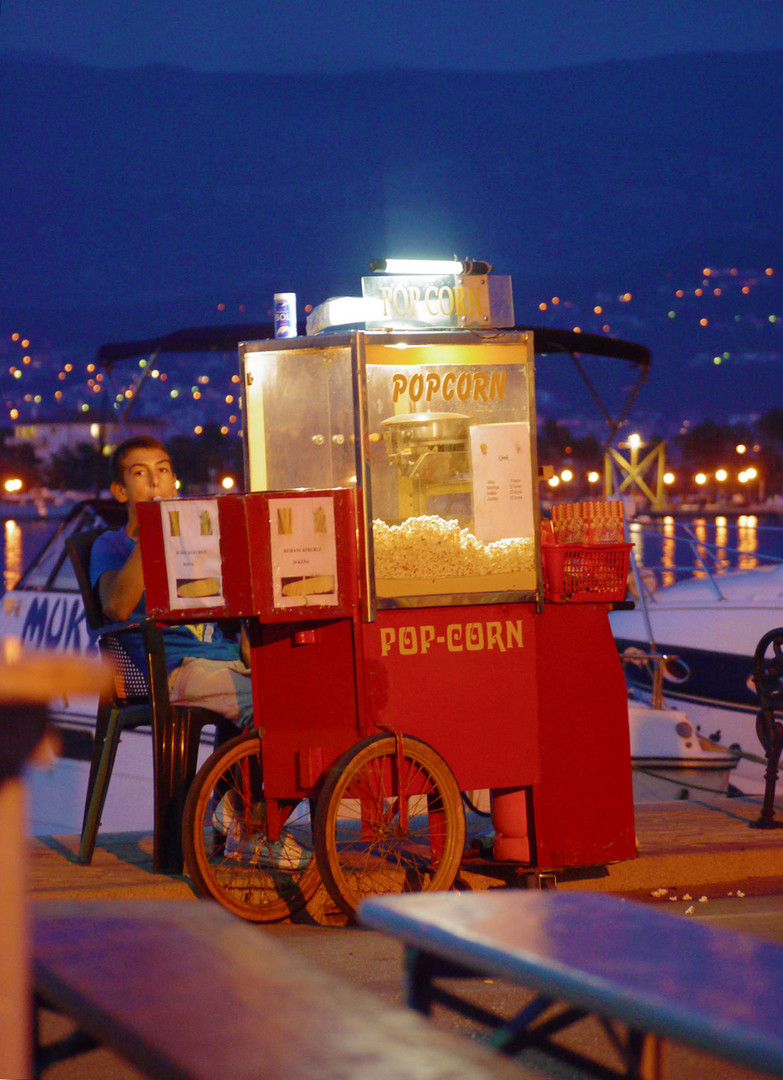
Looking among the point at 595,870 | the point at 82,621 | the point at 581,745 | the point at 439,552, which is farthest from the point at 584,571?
the point at 82,621

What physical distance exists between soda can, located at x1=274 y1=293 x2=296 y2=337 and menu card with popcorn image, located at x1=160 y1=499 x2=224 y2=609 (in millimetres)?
1025

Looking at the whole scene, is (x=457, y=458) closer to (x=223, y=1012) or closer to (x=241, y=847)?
(x=241, y=847)

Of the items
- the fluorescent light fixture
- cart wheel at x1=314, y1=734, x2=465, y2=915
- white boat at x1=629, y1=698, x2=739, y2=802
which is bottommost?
white boat at x1=629, y1=698, x2=739, y2=802

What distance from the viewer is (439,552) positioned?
4691 mm

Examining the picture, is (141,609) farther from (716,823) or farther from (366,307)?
(716,823)

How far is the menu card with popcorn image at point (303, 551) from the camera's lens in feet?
14.3

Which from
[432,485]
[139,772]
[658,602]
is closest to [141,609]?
[432,485]

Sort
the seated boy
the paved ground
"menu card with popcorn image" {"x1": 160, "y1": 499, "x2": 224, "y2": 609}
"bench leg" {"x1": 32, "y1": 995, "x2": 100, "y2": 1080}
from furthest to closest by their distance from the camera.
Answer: the seated boy → "menu card with popcorn image" {"x1": 160, "y1": 499, "x2": 224, "y2": 609} → the paved ground → "bench leg" {"x1": 32, "y1": 995, "x2": 100, "y2": 1080}

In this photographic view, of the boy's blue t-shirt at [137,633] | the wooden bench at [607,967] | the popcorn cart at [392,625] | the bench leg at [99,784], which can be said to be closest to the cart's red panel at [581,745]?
the popcorn cart at [392,625]

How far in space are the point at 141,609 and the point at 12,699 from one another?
3.64 m

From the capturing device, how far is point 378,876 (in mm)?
4773

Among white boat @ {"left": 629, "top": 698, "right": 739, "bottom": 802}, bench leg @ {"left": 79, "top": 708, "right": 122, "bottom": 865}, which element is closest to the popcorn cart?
bench leg @ {"left": 79, "top": 708, "right": 122, "bottom": 865}

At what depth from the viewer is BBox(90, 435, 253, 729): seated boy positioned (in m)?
4.94

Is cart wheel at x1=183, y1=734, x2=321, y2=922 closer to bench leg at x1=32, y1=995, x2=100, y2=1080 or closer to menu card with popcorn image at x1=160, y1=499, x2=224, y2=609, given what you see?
menu card with popcorn image at x1=160, y1=499, x2=224, y2=609
